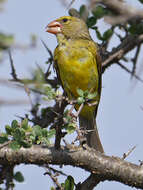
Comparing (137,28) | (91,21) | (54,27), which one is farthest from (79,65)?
(137,28)

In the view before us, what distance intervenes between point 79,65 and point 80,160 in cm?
189

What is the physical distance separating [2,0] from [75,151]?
1713mm

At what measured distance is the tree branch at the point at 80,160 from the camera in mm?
2414

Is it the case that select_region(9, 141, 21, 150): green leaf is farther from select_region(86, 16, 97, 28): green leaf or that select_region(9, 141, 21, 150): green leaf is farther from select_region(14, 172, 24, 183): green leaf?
select_region(86, 16, 97, 28): green leaf

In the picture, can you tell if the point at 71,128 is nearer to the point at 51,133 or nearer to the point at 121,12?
the point at 51,133

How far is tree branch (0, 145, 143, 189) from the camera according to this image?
2.41m

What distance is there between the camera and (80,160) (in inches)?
96.1

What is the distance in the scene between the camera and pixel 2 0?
0.91m

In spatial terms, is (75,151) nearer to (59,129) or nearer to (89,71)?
(59,129)

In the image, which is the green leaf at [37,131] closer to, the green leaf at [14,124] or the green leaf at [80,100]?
the green leaf at [14,124]

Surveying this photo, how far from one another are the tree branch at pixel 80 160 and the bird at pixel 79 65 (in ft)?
5.36

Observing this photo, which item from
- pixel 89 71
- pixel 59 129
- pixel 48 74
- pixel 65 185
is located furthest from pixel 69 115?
pixel 89 71

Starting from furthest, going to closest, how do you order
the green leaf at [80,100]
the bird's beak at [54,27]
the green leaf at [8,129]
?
the bird's beak at [54,27]
the green leaf at [8,129]
the green leaf at [80,100]

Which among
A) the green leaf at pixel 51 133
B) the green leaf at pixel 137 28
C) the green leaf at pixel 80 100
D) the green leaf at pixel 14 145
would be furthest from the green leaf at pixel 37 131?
the green leaf at pixel 137 28
